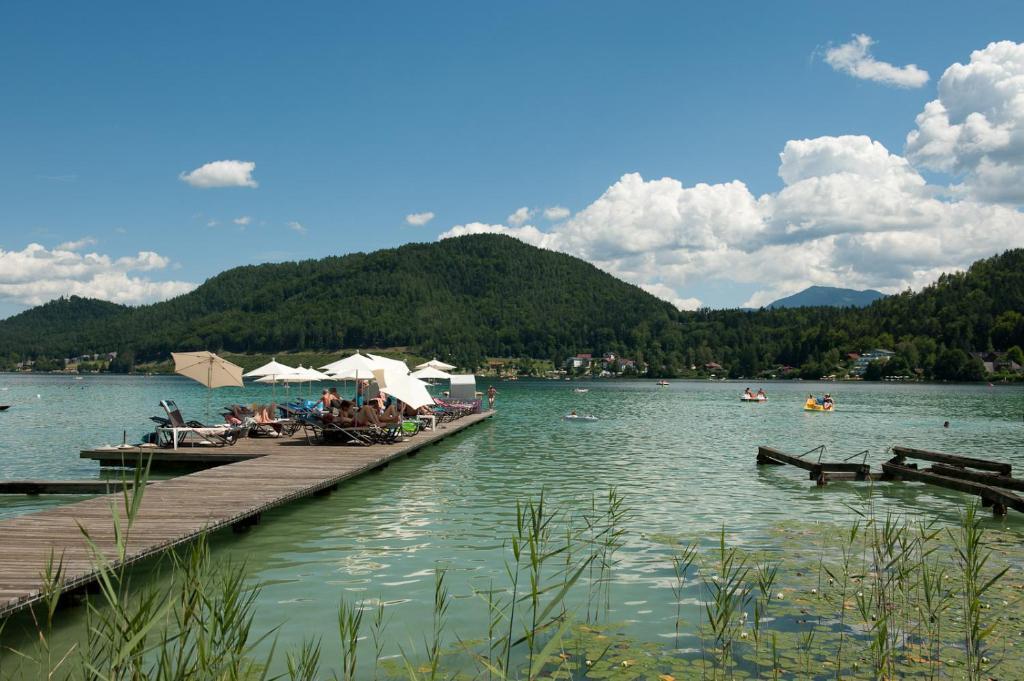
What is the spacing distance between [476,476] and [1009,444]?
26.7m

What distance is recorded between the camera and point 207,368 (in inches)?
953

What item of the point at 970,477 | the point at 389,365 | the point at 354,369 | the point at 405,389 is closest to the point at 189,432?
the point at 354,369

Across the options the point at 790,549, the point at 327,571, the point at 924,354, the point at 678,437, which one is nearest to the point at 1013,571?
the point at 790,549

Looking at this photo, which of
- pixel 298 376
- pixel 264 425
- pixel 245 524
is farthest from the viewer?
pixel 298 376

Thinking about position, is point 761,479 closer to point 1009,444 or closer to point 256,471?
point 256,471

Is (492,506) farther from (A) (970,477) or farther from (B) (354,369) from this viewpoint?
(B) (354,369)

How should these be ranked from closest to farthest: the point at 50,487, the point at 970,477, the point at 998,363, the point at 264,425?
the point at 50,487
the point at 970,477
the point at 264,425
the point at 998,363

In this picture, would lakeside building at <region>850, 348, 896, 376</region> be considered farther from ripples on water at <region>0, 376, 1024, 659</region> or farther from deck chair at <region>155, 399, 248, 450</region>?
deck chair at <region>155, 399, 248, 450</region>

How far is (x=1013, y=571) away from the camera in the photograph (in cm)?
1070

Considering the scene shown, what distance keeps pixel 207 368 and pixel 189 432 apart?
2.21 meters

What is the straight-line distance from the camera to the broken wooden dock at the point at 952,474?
51.2ft

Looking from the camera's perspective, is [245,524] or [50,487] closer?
[245,524]

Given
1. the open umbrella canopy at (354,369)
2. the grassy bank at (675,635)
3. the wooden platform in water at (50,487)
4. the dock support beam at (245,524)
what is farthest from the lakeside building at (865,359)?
the dock support beam at (245,524)

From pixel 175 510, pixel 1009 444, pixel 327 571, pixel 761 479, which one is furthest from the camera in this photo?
pixel 1009 444
